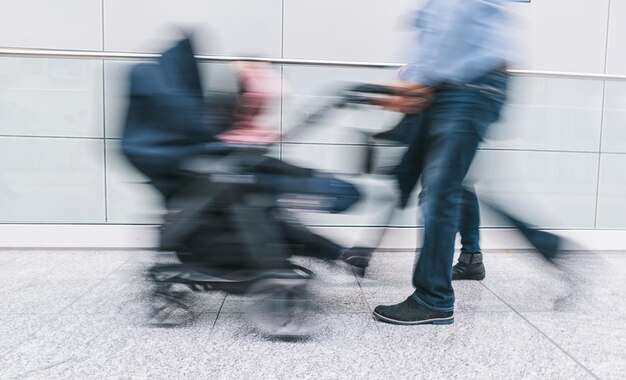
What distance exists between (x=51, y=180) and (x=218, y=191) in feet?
7.82

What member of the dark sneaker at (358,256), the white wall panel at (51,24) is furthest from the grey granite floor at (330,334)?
the white wall panel at (51,24)

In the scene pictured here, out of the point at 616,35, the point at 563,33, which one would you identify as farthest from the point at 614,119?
the point at 563,33

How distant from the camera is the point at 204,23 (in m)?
4.01

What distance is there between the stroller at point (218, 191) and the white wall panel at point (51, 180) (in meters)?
1.92

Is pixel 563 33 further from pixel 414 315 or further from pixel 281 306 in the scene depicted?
pixel 281 306

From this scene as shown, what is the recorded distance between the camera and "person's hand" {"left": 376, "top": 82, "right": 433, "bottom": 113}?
95.0 inches

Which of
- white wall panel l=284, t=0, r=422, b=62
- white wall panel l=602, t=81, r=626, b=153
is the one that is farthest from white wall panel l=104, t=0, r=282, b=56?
white wall panel l=602, t=81, r=626, b=153

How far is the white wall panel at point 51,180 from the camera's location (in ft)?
12.9

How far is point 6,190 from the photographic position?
3.96 metres

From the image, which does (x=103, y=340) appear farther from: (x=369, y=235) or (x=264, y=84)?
(x=369, y=235)

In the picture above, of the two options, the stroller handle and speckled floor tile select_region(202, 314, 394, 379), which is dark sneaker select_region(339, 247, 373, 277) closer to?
speckled floor tile select_region(202, 314, 394, 379)

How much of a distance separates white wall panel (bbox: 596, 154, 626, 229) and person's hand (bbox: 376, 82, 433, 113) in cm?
253

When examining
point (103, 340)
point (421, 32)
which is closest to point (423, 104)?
point (421, 32)

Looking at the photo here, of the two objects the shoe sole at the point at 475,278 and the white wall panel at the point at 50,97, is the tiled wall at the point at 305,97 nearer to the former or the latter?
the white wall panel at the point at 50,97
